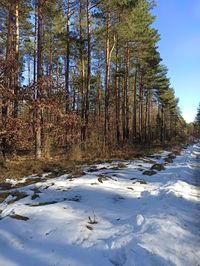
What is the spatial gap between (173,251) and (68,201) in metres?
3.21

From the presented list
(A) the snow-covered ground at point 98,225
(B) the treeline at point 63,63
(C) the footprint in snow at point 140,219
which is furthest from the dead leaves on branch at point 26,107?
(C) the footprint in snow at point 140,219

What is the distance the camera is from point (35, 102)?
12.7 metres

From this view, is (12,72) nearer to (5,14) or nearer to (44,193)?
(44,193)

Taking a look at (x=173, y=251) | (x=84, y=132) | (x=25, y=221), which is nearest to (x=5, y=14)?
(x=84, y=132)

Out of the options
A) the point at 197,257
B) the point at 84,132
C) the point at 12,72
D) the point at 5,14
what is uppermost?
the point at 5,14

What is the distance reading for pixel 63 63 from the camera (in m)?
44.4

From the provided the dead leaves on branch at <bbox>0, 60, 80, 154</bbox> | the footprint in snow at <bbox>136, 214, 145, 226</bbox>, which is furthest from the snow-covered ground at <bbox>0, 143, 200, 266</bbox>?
the dead leaves on branch at <bbox>0, 60, 80, 154</bbox>

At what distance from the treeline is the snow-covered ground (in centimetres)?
325

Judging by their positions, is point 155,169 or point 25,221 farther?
point 155,169

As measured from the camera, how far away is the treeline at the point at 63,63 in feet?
42.2

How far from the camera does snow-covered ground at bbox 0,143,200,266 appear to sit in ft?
17.5

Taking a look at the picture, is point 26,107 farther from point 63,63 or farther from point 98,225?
point 63,63

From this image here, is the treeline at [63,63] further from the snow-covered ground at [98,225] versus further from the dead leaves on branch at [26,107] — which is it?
the snow-covered ground at [98,225]

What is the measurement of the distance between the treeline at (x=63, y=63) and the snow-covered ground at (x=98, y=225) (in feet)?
10.7
